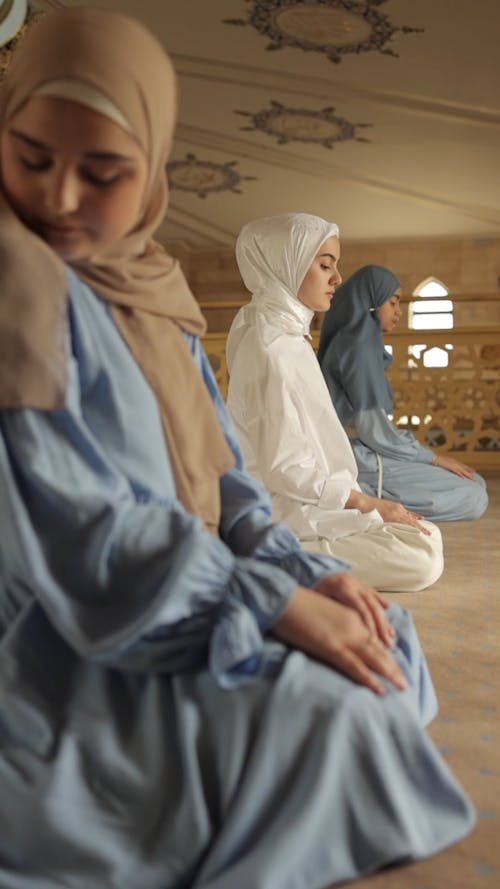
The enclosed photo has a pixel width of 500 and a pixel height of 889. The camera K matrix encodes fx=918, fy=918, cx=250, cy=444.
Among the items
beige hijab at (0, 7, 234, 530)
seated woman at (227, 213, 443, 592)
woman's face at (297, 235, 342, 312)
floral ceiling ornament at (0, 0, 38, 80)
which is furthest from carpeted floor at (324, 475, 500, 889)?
floral ceiling ornament at (0, 0, 38, 80)

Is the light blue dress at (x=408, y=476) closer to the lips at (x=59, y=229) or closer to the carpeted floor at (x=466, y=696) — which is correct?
the carpeted floor at (x=466, y=696)

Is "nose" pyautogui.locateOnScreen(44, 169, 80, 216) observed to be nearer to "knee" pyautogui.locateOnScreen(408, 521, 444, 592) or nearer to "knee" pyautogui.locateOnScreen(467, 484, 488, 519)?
"knee" pyautogui.locateOnScreen(408, 521, 444, 592)

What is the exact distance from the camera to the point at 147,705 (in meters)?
1.18

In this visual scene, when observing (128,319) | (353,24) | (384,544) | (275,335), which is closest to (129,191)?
(128,319)

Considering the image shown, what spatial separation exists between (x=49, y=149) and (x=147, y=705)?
716 mm

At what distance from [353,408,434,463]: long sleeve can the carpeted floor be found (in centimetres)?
84

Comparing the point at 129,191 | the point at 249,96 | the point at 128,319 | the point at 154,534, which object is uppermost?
the point at 249,96

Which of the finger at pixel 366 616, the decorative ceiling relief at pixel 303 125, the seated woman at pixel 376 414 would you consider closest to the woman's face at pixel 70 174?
the finger at pixel 366 616

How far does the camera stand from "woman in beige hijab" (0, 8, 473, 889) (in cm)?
111

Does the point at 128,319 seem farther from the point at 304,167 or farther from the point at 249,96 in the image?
the point at 304,167

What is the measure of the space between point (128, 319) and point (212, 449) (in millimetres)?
234

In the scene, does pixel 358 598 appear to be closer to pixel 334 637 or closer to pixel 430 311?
pixel 334 637

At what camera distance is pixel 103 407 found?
1221 mm

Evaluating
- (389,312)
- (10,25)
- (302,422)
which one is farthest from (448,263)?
(10,25)
